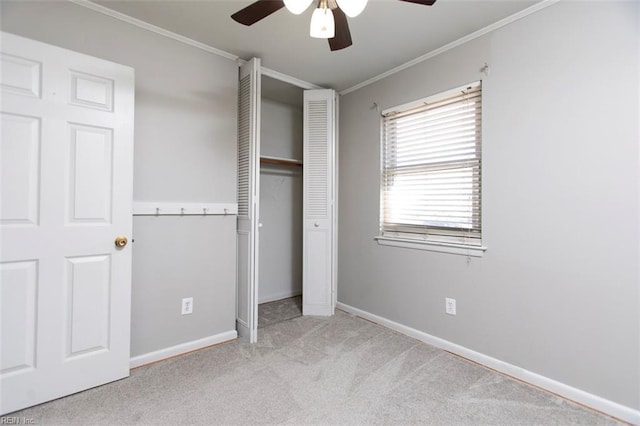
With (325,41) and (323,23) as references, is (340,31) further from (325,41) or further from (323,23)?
(325,41)

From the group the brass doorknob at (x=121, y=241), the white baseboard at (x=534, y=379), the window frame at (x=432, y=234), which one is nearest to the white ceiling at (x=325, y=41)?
the window frame at (x=432, y=234)

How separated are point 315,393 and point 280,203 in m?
2.31

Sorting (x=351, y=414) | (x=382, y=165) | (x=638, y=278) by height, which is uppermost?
(x=382, y=165)

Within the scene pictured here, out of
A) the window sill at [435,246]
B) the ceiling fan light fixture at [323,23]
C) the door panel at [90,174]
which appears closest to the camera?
the ceiling fan light fixture at [323,23]

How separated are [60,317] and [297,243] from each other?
8.07ft

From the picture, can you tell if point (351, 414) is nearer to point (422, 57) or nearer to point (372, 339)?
point (372, 339)

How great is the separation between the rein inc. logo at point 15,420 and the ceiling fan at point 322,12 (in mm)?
2243

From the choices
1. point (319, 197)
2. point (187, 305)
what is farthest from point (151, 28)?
point (187, 305)

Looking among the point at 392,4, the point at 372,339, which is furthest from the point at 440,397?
the point at 392,4

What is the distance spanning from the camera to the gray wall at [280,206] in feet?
11.7

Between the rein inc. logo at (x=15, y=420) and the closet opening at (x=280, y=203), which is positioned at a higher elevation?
the closet opening at (x=280, y=203)

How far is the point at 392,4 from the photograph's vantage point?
1.88m

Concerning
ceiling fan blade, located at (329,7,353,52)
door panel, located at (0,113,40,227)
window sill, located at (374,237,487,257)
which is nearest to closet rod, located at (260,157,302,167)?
window sill, located at (374,237,487,257)

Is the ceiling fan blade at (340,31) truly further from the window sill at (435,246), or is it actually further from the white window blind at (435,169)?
the window sill at (435,246)
